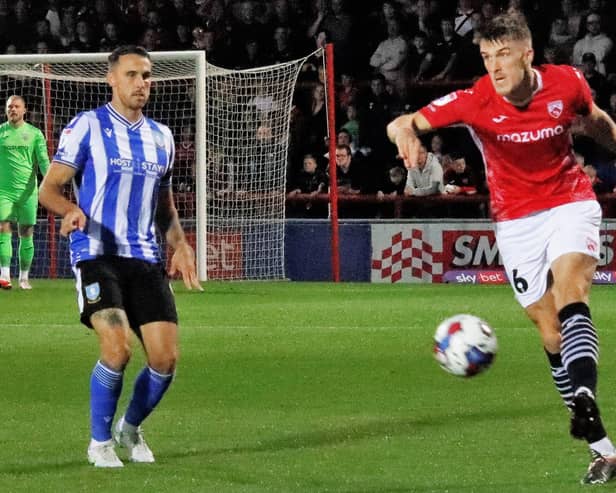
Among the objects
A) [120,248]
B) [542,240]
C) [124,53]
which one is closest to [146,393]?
[120,248]

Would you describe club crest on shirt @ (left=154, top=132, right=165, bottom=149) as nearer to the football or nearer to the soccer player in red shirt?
the soccer player in red shirt

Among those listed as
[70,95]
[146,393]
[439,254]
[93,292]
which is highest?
[70,95]

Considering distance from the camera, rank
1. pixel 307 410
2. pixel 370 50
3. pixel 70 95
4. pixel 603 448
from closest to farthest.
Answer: pixel 603 448 → pixel 307 410 → pixel 70 95 → pixel 370 50

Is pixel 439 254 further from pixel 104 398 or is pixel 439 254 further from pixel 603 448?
pixel 603 448

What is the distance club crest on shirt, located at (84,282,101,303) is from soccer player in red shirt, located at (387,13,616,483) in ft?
5.09

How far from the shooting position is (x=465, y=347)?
21.8ft

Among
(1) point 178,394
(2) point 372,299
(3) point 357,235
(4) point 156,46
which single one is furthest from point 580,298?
(4) point 156,46

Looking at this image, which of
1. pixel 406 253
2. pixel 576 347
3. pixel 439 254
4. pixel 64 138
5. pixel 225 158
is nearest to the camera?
pixel 576 347

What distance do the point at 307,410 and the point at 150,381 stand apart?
172 centimetres

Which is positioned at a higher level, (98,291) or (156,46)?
(156,46)

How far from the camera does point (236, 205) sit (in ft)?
65.3

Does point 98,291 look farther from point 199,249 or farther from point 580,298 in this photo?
point 199,249

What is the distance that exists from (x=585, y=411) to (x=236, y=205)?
1412 cm

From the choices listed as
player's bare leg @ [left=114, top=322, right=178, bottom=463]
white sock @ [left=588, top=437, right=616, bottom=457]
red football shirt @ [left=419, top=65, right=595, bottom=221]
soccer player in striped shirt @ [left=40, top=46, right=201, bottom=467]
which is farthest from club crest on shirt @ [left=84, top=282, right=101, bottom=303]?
white sock @ [left=588, top=437, right=616, bottom=457]
